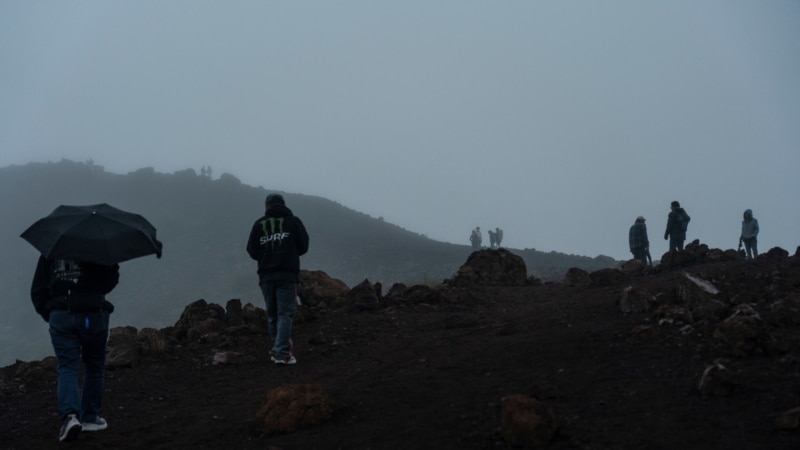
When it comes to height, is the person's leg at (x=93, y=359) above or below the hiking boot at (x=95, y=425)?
above

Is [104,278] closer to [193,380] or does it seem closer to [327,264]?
[193,380]

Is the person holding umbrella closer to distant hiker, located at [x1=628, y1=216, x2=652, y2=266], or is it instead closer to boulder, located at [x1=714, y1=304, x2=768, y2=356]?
boulder, located at [x1=714, y1=304, x2=768, y2=356]

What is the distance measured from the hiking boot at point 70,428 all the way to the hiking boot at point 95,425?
0.92 ft

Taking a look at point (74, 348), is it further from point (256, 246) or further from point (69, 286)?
point (256, 246)

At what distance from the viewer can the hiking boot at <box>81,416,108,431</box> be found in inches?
261

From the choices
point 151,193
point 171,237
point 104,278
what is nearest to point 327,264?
point 171,237

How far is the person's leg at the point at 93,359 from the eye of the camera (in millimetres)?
6395

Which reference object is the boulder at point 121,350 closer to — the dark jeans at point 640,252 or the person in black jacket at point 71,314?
the person in black jacket at point 71,314

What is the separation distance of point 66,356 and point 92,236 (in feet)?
3.26

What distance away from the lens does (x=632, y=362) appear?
21.6 feet

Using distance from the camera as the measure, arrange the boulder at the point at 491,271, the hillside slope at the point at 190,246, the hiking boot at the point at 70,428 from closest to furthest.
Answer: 1. the hiking boot at the point at 70,428
2. the boulder at the point at 491,271
3. the hillside slope at the point at 190,246

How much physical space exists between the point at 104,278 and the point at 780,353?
17.7ft

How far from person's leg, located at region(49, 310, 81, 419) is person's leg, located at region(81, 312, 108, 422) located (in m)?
0.10

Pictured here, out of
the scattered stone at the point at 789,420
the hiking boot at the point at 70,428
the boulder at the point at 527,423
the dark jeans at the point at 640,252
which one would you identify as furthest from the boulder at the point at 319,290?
the dark jeans at the point at 640,252
